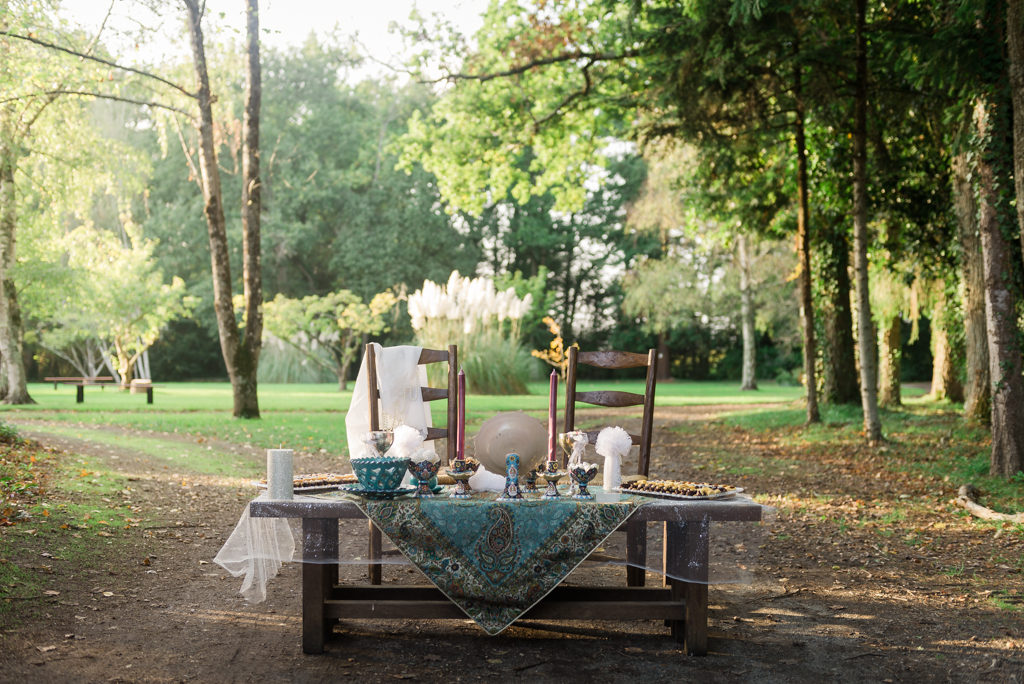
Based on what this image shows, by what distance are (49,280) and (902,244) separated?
14.9 metres

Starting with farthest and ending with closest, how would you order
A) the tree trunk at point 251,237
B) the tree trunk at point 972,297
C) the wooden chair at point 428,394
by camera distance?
the tree trunk at point 251,237, the tree trunk at point 972,297, the wooden chair at point 428,394

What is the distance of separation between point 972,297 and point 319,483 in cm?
924

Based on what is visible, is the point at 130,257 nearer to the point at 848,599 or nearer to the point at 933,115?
the point at 933,115

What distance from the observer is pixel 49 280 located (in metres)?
17.0

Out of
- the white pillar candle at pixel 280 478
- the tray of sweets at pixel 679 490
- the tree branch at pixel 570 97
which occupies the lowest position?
the tray of sweets at pixel 679 490

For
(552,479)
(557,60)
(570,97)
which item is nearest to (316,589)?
(552,479)

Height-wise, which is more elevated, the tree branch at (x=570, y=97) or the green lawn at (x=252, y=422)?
the tree branch at (x=570, y=97)

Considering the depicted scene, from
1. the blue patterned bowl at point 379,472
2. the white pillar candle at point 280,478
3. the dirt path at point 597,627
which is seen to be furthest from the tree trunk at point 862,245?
the white pillar candle at point 280,478

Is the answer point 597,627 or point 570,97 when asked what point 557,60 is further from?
point 597,627

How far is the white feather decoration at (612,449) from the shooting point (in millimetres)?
3705

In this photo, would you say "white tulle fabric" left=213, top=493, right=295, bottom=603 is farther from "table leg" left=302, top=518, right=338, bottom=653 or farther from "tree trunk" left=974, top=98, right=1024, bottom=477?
"tree trunk" left=974, top=98, right=1024, bottom=477

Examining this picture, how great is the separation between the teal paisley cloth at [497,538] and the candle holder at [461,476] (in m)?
0.14

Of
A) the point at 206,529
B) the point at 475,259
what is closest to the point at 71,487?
the point at 206,529

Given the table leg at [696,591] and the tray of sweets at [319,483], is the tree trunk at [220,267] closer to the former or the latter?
the tray of sweets at [319,483]
